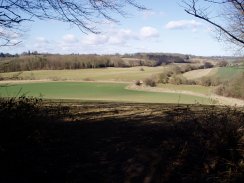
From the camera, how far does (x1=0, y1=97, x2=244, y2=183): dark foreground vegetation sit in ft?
15.9

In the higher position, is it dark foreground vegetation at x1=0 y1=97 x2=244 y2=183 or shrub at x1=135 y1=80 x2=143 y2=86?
dark foreground vegetation at x1=0 y1=97 x2=244 y2=183

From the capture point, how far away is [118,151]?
5570 mm

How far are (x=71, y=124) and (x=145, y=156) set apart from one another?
7.43 feet

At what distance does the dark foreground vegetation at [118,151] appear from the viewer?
4832 millimetres

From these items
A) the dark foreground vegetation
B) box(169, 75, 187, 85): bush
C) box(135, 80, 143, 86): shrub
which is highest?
the dark foreground vegetation

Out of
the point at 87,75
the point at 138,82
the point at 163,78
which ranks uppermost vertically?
the point at 87,75

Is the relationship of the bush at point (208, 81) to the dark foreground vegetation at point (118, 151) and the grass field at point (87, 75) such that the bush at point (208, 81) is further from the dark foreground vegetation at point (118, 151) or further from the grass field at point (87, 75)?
the dark foreground vegetation at point (118, 151)

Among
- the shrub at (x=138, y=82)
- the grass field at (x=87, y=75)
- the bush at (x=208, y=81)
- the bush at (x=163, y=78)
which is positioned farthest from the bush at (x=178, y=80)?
the grass field at (x=87, y=75)

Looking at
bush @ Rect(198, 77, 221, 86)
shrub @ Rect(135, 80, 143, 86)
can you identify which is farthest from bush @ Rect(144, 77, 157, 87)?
bush @ Rect(198, 77, 221, 86)

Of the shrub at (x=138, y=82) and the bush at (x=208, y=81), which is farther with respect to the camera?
the shrub at (x=138, y=82)

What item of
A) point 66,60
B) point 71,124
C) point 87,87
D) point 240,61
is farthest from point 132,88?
point 71,124

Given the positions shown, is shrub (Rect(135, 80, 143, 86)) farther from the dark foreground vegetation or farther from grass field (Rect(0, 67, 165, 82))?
the dark foreground vegetation

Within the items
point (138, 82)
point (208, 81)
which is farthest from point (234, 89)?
point (138, 82)

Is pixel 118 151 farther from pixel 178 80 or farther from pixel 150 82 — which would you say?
pixel 178 80
